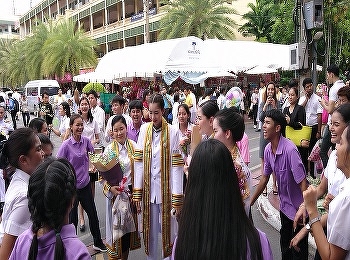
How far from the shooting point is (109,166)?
140 inches

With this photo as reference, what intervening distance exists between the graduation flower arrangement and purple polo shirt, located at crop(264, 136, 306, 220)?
146 centimetres

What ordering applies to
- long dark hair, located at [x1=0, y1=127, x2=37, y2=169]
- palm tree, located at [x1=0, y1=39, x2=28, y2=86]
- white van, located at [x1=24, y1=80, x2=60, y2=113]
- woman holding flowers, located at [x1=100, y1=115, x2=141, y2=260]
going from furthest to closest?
palm tree, located at [x1=0, y1=39, x2=28, y2=86] < white van, located at [x1=24, y1=80, x2=60, y2=113] < woman holding flowers, located at [x1=100, y1=115, x2=141, y2=260] < long dark hair, located at [x1=0, y1=127, x2=37, y2=169]

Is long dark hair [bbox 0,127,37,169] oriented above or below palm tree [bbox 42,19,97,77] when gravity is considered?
below

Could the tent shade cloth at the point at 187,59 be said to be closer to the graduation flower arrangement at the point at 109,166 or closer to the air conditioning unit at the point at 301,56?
the air conditioning unit at the point at 301,56

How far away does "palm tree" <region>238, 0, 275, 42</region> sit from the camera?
2875 centimetres

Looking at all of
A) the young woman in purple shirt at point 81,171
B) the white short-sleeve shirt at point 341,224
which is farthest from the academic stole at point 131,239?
the white short-sleeve shirt at point 341,224

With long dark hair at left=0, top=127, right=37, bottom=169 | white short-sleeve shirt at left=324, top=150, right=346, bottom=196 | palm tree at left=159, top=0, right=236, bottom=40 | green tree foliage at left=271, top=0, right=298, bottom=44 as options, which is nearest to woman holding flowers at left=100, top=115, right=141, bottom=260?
long dark hair at left=0, top=127, right=37, bottom=169

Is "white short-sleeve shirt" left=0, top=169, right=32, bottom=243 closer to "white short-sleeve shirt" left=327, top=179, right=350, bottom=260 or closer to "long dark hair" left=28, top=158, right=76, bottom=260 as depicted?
"long dark hair" left=28, top=158, right=76, bottom=260

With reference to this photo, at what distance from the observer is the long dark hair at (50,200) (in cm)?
174

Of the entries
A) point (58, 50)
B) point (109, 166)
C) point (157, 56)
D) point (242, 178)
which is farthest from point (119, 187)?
point (58, 50)

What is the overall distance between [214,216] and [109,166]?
2.12 meters

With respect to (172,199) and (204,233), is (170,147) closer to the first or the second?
(172,199)

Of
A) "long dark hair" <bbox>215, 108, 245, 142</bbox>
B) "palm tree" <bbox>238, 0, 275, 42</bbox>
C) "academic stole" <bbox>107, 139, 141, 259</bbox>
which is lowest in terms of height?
"academic stole" <bbox>107, 139, 141, 259</bbox>

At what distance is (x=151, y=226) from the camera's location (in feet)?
12.3
